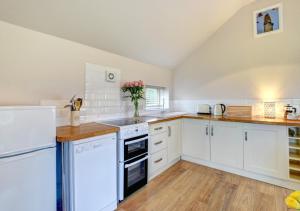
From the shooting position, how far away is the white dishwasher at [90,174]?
53.7 inches

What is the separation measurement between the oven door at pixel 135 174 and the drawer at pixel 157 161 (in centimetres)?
19

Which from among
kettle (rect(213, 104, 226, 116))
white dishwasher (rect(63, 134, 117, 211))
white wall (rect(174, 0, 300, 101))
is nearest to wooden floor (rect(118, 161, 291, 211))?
white dishwasher (rect(63, 134, 117, 211))

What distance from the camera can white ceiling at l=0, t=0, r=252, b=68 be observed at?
152cm

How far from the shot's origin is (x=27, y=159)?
116cm

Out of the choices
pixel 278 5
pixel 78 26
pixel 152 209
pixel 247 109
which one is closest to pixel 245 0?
pixel 278 5

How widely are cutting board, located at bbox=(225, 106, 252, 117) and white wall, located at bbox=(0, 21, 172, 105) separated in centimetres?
235

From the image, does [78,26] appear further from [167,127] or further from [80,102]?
[167,127]

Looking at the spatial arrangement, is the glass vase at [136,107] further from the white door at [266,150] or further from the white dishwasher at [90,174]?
the white door at [266,150]

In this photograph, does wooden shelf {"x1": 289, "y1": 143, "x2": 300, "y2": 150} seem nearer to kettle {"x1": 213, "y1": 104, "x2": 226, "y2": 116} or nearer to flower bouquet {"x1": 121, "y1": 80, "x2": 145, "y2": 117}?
kettle {"x1": 213, "y1": 104, "x2": 226, "y2": 116}

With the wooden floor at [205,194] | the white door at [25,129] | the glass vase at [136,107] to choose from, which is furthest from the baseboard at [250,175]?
the white door at [25,129]

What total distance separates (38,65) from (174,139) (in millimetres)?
2224

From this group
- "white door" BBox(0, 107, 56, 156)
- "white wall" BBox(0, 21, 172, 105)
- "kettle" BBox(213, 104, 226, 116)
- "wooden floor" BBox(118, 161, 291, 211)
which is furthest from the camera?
"kettle" BBox(213, 104, 226, 116)

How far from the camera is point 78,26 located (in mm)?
1793

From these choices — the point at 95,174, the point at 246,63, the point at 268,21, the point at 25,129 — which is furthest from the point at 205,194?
the point at 268,21
